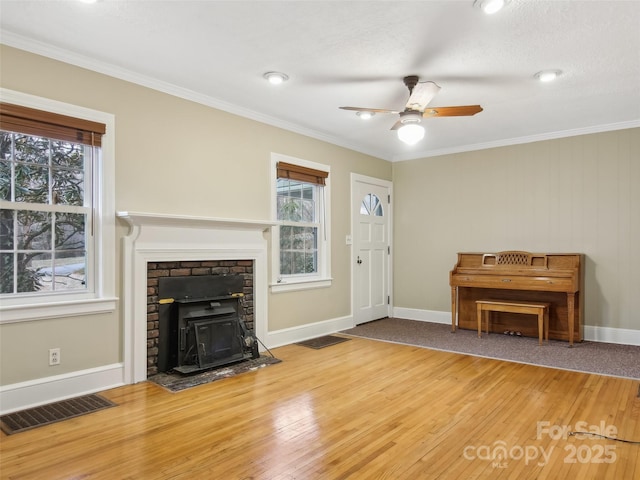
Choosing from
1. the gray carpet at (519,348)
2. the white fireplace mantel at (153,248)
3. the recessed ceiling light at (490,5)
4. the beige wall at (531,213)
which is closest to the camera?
the recessed ceiling light at (490,5)

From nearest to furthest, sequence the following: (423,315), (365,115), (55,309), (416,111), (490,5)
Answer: (490,5), (55,309), (416,111), (365,115), (423,315)

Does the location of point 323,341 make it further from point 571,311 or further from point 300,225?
point 571,311

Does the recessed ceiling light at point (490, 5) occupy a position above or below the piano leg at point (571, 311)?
above

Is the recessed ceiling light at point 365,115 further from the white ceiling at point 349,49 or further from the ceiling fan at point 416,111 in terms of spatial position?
the ceiling fan at point 416,111

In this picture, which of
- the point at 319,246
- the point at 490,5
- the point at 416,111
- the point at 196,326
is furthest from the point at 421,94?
the point at 196,326

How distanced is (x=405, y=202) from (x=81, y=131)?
4.52 m

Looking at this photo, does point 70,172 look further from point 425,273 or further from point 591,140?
point 591,140

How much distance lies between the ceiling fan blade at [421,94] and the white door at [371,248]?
7.43 ft

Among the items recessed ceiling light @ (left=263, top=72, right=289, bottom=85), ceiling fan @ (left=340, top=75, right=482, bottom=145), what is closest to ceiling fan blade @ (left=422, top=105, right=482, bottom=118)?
ceiling fan @ (left=340, top=75, right=482, bottom=145)

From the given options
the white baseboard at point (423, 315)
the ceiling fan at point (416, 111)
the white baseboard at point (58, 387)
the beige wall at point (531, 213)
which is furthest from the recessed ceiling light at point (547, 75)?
the white baseboard at point (58, 387)

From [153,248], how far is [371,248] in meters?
3.36

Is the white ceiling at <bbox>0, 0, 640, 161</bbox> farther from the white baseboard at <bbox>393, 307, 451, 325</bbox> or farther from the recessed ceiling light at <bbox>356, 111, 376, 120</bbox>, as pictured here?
the white baseboard at <bbox>393, 307, 451, 325</bbox>

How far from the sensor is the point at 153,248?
3.49 meters

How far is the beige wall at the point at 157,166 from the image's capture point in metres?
2.90
